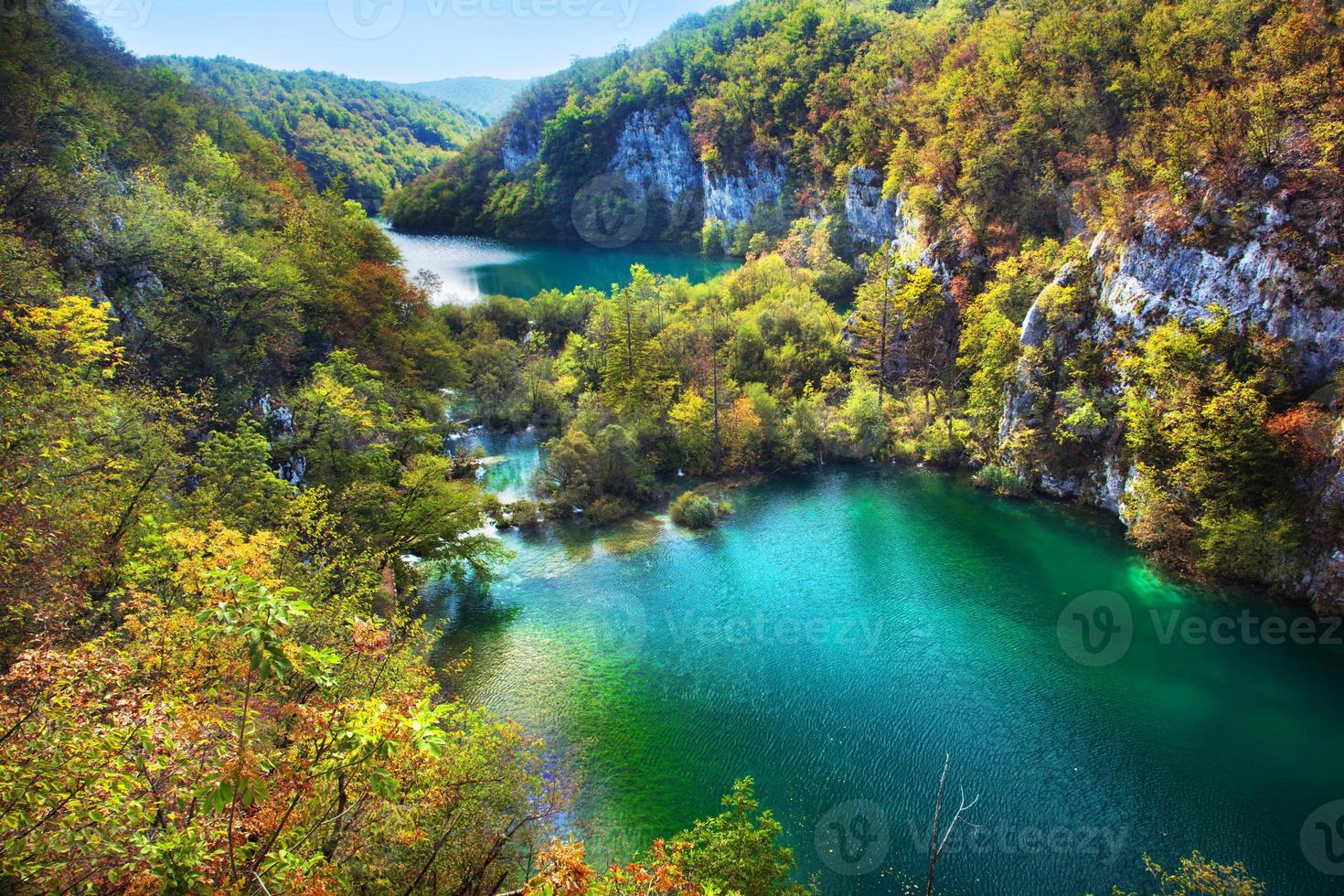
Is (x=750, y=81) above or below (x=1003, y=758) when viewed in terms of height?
above

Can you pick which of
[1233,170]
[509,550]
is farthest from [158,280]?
[1233,170]

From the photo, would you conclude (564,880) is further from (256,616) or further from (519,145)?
(519,145)

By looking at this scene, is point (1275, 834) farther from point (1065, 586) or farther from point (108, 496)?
point (108, 496)

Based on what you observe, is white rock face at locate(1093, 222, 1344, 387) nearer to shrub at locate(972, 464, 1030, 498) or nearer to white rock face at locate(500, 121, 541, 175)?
shrub at locate(972, 464, 1030, 498)

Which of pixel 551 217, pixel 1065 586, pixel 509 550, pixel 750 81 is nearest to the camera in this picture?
pixel 1065 586

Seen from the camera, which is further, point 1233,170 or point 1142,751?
point 1233,170

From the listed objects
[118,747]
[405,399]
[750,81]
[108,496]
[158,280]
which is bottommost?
[405,399]
